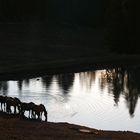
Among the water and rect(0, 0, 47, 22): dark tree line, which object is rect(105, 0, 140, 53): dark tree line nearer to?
the water

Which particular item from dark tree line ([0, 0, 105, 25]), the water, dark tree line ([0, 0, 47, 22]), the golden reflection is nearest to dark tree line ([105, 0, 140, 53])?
the water

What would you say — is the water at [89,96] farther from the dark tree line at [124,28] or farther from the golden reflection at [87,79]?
the dark tree line at [124,28]

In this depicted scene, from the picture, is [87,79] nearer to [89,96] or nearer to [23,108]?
[89,96]

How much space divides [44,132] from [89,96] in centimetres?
1630

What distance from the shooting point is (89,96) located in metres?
38.9

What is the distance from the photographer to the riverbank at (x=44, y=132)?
21322 millimetres

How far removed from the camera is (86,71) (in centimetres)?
5272

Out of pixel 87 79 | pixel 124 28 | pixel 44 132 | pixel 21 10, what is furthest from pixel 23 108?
pixel 21 10

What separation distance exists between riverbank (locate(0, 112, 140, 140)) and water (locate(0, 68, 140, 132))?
4872mm

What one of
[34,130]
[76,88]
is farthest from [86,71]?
[34,130]

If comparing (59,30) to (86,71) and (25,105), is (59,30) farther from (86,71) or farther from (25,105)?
(25,105)

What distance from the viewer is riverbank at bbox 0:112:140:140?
70.0 feet

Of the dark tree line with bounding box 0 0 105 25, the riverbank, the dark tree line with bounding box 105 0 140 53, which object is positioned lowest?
the riverbank

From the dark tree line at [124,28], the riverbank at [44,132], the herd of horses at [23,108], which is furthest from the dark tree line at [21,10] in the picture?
the riverbank at [44,132]
